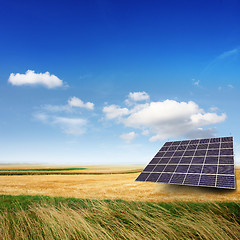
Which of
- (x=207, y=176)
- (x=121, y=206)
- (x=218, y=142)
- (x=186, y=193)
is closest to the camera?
(x=121, y=206)

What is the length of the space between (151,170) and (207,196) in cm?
567

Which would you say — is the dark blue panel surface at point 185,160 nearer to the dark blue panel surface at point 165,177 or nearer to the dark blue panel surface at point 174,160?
the dark blue panel surface at point 174,160

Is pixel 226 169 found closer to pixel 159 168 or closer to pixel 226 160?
pixel 226 160

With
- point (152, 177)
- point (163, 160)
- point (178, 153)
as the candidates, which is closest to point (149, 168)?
point (152, 177)

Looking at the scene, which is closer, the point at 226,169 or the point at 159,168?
the point at 226,169

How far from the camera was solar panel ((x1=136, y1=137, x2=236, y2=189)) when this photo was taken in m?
14.8

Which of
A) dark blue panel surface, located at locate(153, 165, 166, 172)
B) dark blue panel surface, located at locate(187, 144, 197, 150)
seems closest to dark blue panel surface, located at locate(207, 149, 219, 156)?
dark blue panel surface, located at locate(187, 144, 197, 150)

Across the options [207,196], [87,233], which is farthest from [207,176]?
[87,233]

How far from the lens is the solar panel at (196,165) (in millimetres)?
14778

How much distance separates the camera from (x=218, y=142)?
20016 millimetres

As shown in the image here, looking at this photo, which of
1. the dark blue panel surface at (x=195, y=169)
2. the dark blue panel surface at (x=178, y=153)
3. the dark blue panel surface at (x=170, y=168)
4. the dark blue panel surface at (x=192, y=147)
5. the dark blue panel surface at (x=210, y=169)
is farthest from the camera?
the dark blue panel surface at (x=192, y=147)

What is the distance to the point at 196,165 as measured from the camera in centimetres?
1712

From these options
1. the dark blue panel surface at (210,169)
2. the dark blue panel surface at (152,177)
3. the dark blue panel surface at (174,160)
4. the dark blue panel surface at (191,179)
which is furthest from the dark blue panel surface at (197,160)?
the dark blue panel surface at (152,177)

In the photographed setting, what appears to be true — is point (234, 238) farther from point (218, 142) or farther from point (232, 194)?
point (218, 142)
